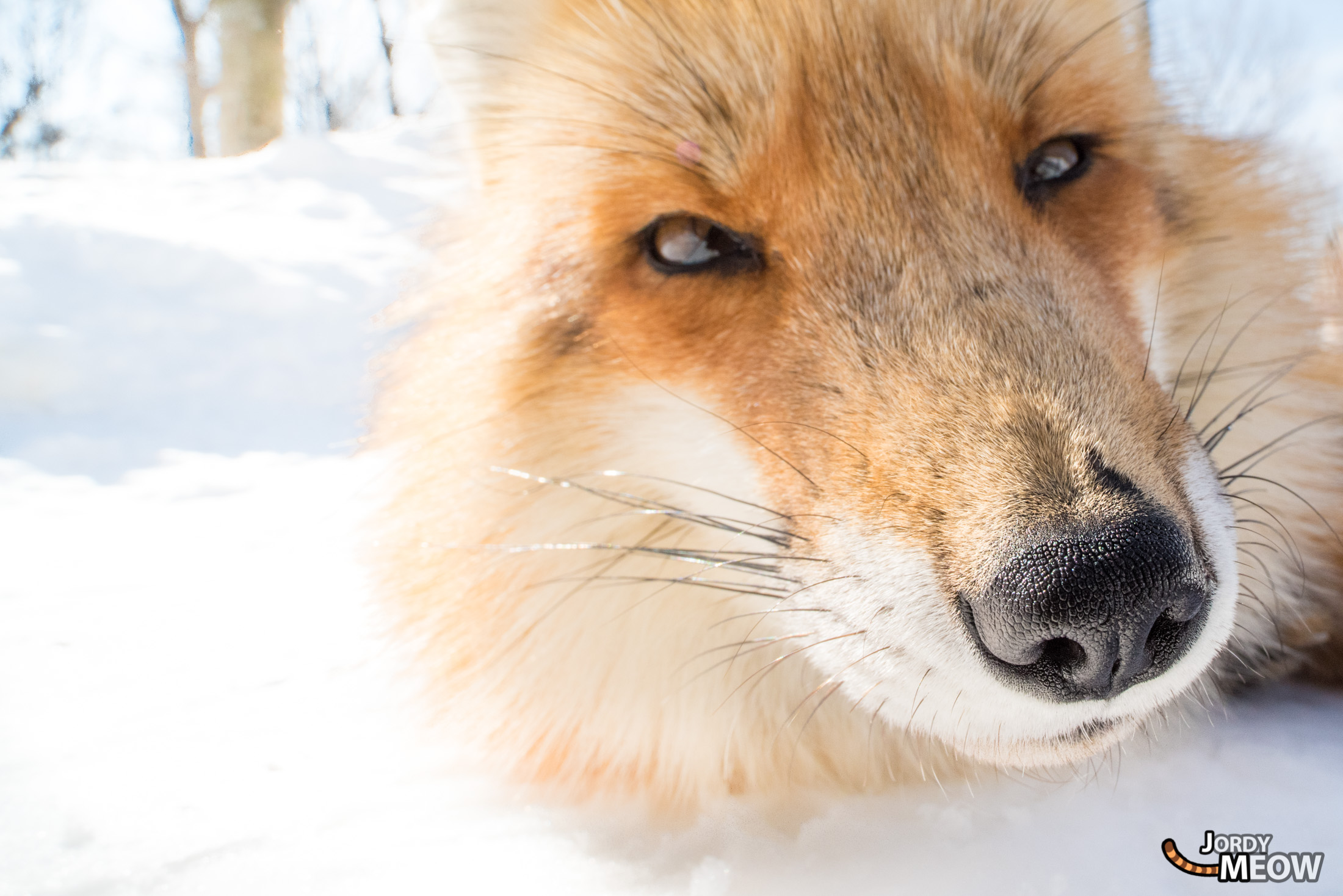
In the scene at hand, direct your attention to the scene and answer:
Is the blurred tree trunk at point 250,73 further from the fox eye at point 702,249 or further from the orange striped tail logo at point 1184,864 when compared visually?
the orange striped tail logo at point 1184,864

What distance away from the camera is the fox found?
1.06m

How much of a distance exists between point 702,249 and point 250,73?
933 centimetres

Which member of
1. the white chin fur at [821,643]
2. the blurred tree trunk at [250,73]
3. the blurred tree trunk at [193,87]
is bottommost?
the white chin fur at [821,643]

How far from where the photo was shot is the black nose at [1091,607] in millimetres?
948

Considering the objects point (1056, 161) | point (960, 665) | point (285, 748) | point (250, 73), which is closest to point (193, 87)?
point (250, 73)

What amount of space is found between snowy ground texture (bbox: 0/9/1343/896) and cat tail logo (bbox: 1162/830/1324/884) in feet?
0.07

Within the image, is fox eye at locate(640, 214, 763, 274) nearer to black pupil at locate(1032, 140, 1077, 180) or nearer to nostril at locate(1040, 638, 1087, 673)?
black pupil at locate(1032, 140, 1077, 180)

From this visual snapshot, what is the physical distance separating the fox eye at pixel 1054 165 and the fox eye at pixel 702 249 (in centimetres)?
52

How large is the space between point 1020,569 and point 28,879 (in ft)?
5.42

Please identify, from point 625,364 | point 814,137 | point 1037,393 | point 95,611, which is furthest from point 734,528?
point 95,611

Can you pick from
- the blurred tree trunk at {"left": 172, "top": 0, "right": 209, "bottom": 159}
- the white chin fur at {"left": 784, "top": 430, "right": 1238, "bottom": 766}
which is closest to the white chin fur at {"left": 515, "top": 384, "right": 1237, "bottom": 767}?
the white chin fur at {"left": 784, "top": 430, "right": 1238, "bottom": 766}

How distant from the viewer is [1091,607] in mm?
951

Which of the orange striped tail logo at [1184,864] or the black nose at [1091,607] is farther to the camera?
the orange striped tail logo at [1184,864]

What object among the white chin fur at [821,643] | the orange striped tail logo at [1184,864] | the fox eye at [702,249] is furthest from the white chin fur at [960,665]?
the fox eye at [702,249]
